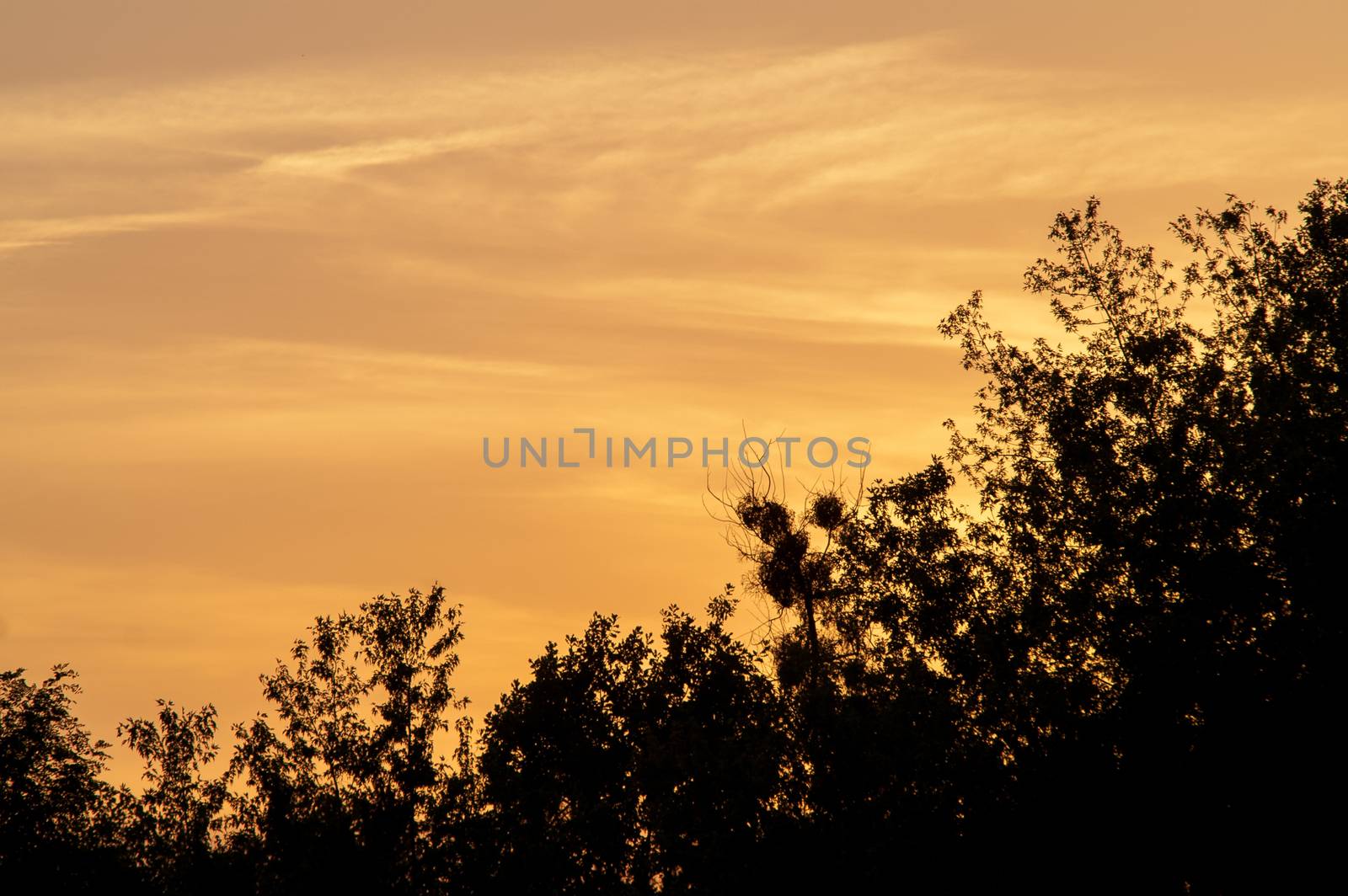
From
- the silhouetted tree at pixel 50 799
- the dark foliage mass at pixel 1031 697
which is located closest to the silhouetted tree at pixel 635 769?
the dark foliage mass at pixel 1031 697

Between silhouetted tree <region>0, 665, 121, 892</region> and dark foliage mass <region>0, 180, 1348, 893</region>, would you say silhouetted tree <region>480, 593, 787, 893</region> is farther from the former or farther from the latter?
silhouetted tree <region>0, 665, 121, 892</region>

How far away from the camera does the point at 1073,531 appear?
3244 cm

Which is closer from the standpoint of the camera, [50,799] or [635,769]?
[635,769]

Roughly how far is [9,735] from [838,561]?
112ft

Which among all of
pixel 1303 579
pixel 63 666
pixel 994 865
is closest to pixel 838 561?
pixel 994 865

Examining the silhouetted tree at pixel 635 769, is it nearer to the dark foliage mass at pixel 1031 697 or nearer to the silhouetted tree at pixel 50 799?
the dark foliage mass at pixel 1031 697

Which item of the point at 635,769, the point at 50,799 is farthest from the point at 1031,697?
the point at 50,799

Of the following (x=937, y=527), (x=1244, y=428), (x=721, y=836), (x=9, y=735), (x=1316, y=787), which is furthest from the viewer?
(x=9, y=735)

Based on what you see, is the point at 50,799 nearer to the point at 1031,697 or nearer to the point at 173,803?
the point at 173,803

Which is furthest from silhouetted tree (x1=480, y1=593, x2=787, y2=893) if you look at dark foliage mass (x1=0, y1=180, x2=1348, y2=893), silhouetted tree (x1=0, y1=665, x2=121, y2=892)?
silhouetted tree (x1=0, y1=665, x2=121, y2=892)

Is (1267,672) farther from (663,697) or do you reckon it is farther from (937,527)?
(663,697)

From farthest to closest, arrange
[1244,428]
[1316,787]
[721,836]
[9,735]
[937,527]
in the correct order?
[9,735] → [937,527] → [721,836] → [1244,428] → [1316,787]

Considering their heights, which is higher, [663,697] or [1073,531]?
[1073,531]

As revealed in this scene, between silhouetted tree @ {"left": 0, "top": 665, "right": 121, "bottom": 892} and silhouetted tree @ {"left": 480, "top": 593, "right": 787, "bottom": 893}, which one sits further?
silhouetted tree @ {"left": 0, "top": 665, "right": 121, "bottom": 892}
